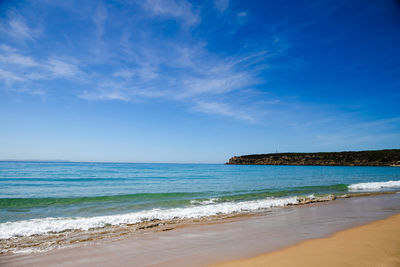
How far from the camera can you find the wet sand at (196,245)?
173 inches

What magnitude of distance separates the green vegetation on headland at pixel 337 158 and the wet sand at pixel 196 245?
304ft

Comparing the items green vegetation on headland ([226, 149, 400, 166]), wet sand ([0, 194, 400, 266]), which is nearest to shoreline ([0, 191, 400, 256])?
wet sand ([0, 194, 400, 266])

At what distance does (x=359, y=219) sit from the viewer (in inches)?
300

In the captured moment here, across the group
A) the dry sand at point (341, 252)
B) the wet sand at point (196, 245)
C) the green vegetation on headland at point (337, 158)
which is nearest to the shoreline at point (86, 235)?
the wet sand at point (196, 245)

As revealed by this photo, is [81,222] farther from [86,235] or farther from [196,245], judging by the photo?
[196,245]

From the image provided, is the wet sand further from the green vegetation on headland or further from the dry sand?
the green vegetation on headland

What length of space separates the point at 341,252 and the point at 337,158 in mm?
103822

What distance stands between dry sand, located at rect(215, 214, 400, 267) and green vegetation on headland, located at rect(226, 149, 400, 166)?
92.7 m

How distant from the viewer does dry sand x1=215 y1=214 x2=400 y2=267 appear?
385 cm

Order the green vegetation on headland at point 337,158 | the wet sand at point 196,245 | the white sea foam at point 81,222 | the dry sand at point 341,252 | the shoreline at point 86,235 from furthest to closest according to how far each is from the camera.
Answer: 1. the green vegetation on headland at point 337,158
2. the white sea foam at point 81,222
3. the shoreline at point 86,235
4. the wet sand at point 196,245
5. the dry sand at point 341,252

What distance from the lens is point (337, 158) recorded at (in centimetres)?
8944

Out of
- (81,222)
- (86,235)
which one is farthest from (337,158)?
(86,235)

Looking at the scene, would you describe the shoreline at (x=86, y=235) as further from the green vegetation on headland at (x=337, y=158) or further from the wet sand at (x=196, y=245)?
the green vegetation on headland at (x=337, y=158)

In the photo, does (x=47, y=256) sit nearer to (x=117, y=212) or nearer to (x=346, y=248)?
(x=117, y=212)
